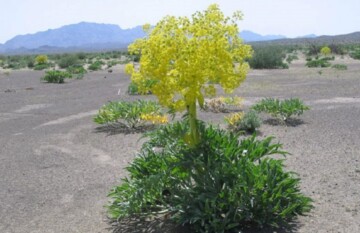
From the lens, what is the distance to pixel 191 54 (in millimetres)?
3902

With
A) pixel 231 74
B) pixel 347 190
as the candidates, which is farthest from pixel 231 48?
pixel 347 190

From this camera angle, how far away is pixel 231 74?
13.7 feet

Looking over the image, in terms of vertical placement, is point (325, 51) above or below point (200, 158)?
below

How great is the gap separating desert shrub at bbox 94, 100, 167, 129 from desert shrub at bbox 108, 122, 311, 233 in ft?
16.7

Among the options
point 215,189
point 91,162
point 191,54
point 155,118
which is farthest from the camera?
point 155,118

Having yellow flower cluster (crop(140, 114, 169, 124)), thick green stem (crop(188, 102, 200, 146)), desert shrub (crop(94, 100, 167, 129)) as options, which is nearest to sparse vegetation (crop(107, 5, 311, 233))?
thick green stem (crop(188, 102, 200, 146))

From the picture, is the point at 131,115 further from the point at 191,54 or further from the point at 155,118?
the point at 191,54

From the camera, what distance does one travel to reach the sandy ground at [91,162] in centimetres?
509

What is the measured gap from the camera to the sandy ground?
16.7ft

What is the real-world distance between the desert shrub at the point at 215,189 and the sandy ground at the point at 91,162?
31 cm

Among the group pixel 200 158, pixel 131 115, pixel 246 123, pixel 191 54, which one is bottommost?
pixel 246 123

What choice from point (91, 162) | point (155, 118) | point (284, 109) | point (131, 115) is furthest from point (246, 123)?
point (91, 162)

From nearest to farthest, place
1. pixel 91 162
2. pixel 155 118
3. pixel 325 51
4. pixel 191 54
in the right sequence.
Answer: pixel 191 54 < pixel 91 162 < pixel 155 118 < pixel 325 51

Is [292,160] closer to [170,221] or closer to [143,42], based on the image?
[170,221]
